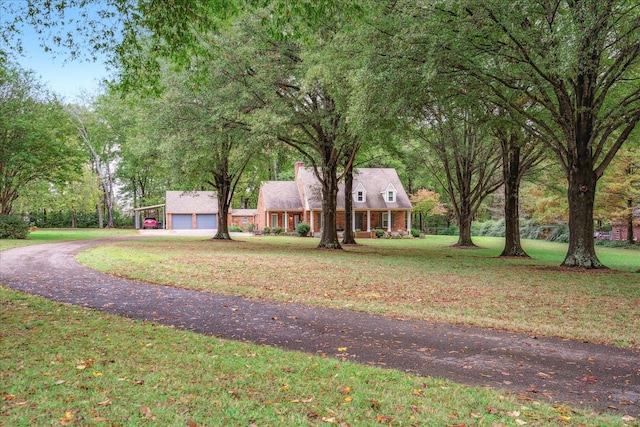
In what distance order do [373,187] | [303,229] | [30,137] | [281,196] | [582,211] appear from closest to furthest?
[582,211] → [30,137] → [303,229] → [373,187] → [281,196]

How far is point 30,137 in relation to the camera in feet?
92.7

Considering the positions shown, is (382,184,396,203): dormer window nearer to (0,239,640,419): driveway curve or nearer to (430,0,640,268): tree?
(430,0,640,268): tree

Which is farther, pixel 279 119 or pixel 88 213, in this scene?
pixel 88 213

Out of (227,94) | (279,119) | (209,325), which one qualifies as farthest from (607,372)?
(227,94)

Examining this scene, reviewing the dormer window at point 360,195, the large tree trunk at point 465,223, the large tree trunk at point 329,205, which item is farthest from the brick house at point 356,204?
the large tree trunk at point 329,205

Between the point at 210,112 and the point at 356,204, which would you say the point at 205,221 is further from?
the point at 210,112

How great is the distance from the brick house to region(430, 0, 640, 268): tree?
2970cm

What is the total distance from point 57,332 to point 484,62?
12.7 meters

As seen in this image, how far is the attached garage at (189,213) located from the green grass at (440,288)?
4037 cm

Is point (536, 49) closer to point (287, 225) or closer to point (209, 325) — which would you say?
point (209, 325)

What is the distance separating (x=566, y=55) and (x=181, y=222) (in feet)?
171

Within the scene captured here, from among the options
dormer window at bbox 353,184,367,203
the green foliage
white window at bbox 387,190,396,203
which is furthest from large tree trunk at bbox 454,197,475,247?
the green foliage

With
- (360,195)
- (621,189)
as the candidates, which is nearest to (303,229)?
(360,195)

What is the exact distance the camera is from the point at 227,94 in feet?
65.4
